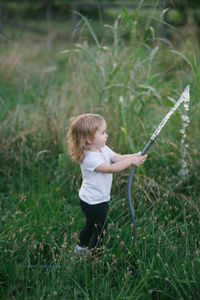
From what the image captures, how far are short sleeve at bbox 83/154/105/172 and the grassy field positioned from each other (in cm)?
42

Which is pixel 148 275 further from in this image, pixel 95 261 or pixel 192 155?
pixel 192 155

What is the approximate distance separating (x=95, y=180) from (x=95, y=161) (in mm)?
133

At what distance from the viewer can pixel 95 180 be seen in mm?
2027

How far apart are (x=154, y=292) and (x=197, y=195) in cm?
99

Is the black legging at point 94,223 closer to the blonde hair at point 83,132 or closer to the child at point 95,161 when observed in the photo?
A: the child at point 95,161

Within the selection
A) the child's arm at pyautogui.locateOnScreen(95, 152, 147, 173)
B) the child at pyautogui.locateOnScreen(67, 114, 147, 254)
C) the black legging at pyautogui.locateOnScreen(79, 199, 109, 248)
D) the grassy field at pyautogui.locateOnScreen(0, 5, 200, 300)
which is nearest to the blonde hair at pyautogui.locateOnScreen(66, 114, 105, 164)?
the child at pyautogui.locateOnScreen(67, 114, 147, 254)

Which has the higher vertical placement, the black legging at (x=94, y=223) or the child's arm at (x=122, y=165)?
the child's arm at (x=122, y=165)

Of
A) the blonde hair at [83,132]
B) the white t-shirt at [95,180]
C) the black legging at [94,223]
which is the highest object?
the blonde hair at [83,132]

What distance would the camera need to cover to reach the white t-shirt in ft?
6.55

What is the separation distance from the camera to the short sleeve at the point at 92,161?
1.96 meters

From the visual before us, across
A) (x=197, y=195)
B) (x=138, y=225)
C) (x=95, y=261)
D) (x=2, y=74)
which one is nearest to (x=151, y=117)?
(x=197, y=195)

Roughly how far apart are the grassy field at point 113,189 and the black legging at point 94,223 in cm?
8

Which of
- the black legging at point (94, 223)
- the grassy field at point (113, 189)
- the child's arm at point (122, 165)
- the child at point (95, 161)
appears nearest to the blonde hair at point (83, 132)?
the child at point (95, 161)

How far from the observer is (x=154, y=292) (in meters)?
1.87
